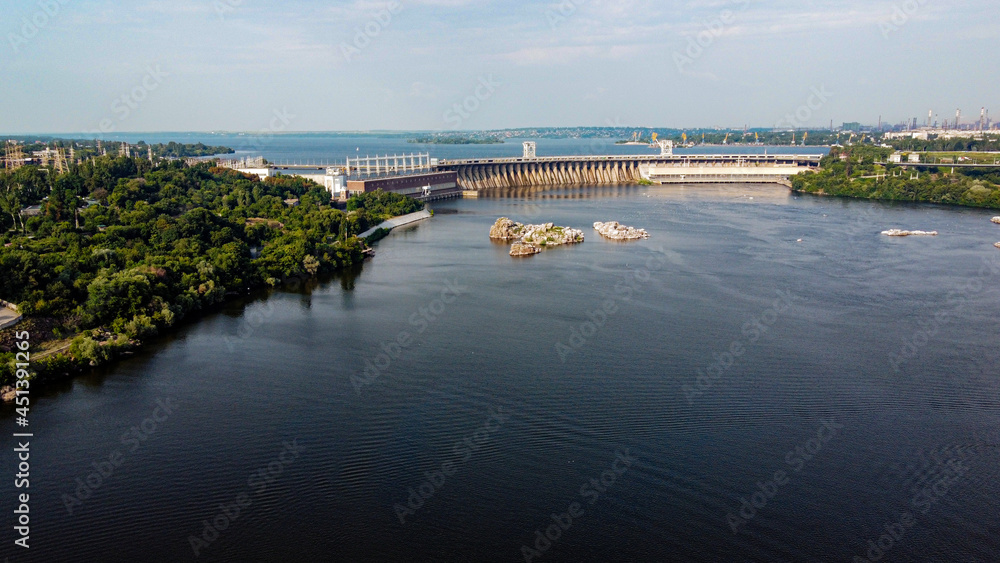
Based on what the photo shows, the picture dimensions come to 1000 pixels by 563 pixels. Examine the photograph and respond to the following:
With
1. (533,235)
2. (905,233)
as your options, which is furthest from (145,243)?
(905,233)

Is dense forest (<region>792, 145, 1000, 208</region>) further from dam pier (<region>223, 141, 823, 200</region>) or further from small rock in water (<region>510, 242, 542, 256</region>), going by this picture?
small rock in water (<region>510, 242, 542, 256</region>)

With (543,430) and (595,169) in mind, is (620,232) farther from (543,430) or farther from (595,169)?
(595,169)

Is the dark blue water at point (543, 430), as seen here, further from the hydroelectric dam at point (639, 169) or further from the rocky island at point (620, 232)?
the hydroelectric dam at point (639, 169)

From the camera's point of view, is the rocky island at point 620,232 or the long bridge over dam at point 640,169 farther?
the long bridge over dam at point 640,169

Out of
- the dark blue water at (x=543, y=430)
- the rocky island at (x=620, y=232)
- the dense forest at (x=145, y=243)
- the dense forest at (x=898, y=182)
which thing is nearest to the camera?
the dark blue water at (x=543, y=430)

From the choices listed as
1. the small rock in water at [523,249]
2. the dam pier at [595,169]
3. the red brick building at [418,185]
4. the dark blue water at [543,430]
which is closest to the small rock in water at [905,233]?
the dark blue water at [543,430]

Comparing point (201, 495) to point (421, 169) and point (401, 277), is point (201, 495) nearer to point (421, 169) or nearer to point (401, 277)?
point (401, 277)

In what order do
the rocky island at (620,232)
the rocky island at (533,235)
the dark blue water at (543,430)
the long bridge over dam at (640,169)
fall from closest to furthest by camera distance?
the dark blue water at (543,430)
the rocky island at (533,235)
the rocky island at (620,232)
the long bridge over dam at (640,169)
